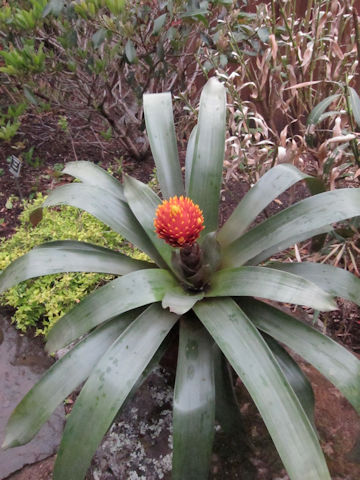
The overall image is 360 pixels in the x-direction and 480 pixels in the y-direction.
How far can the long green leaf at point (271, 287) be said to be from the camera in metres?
0.91

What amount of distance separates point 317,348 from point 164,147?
30.1 inches

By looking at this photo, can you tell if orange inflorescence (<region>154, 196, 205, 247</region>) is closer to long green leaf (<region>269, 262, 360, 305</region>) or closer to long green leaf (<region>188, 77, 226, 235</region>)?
long green leaf (<region>188, 77, 226, 235</region>)

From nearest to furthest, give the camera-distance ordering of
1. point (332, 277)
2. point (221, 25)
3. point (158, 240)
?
point (332, 277) < point (158, 240) < point (221, 25)

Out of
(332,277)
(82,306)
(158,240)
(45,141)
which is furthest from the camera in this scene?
(45,141)

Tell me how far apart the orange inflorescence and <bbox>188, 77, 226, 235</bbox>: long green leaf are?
0.24 m

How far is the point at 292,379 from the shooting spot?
1.05 meters

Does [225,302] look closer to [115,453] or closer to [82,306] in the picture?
[82,306]

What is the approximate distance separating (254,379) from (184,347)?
0.23 meters

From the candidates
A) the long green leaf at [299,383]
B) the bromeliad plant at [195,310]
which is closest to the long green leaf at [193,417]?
the bromeliad plant at [195,310]

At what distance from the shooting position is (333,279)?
1.12 metres

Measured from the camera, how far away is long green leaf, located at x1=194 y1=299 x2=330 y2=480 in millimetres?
790

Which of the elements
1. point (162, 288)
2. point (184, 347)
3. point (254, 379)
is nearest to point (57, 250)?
point (162, 288)

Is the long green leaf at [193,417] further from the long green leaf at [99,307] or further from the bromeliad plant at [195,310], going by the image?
the long green leaf at [99,307]

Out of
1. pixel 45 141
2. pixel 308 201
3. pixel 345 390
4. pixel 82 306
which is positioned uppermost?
pixel 45 141
